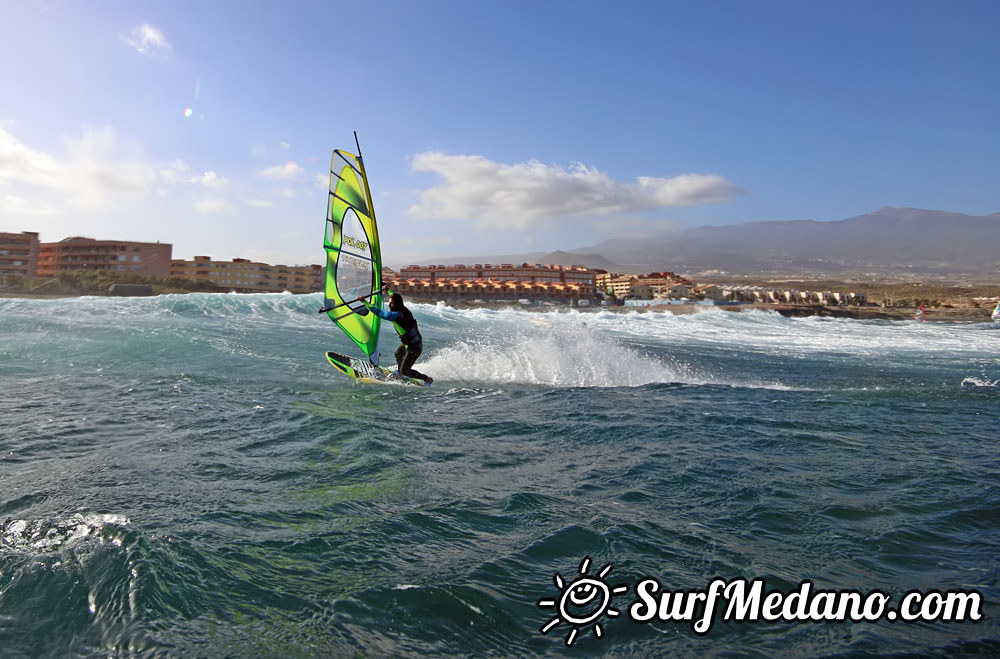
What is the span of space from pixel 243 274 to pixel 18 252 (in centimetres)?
2553

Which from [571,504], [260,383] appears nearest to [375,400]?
[260,383]

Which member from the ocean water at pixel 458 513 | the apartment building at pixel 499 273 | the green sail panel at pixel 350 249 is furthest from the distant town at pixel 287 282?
the ocean water at pixel 458 513

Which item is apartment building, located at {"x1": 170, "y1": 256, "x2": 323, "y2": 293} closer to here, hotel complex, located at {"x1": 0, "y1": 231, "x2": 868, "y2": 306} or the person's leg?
hotel complex, located at {"x1": 0, "y1": 231, "x2": 868, "y2": 306}

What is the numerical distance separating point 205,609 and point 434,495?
2.01 meters

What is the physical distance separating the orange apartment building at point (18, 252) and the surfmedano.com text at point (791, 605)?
88060 mm

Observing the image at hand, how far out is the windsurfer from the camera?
9680mm

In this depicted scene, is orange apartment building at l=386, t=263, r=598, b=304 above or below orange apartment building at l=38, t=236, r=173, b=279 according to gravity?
below

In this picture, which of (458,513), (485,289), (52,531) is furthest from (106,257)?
(458,513)

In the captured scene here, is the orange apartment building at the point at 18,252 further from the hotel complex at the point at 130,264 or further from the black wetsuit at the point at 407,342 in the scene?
the black wetsuit at the point at 407,342

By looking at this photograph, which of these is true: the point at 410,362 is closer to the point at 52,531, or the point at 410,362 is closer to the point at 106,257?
the point at 52,531

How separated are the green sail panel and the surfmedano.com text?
7.50 metres

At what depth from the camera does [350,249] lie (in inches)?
386

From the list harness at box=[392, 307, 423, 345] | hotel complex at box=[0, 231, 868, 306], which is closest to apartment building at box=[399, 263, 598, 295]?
hotel complex at box=[0, 231, 868, 306]

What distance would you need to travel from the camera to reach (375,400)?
8.98 meters
